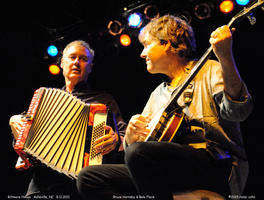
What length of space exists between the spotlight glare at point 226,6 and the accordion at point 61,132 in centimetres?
162

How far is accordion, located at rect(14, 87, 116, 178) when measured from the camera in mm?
1858

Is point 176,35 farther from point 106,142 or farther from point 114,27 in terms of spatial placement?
point 114,27

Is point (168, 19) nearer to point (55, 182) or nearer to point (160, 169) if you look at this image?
point (160, 169)

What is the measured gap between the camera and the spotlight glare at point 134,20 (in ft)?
9.39

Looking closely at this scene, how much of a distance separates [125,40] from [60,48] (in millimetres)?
870

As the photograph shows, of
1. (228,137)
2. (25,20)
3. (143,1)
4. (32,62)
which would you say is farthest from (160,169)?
(25,20)

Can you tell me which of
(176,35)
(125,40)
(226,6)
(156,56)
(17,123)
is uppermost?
(226,6)

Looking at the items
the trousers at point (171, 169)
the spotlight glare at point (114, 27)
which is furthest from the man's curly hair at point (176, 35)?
the spotlight glare at point (114, 27)

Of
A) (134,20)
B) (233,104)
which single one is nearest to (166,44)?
(233,104)

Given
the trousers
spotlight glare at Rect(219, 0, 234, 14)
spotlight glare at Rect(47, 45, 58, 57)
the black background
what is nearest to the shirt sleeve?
the trousers

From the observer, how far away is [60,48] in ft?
10.7

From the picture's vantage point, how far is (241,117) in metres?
1.26

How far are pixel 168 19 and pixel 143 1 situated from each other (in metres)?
1.03

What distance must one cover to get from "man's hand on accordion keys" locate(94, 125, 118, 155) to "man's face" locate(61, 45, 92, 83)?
100 centimetres
